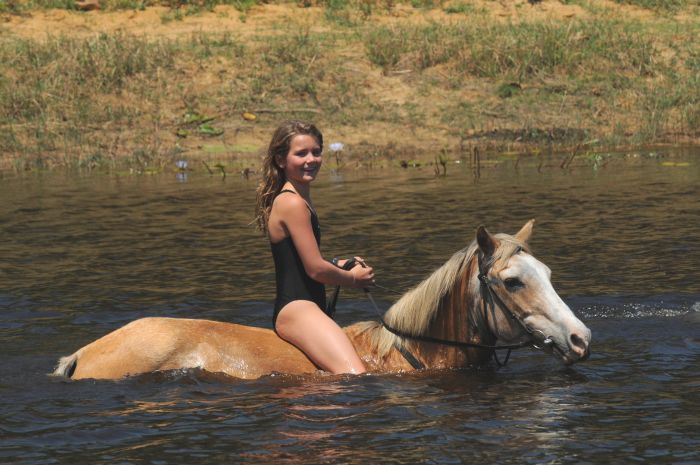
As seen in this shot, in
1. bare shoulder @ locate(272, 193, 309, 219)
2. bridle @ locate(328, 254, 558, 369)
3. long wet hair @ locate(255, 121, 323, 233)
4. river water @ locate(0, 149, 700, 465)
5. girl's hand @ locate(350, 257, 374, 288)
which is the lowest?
river water @ locate(0, 149, 700, 465)

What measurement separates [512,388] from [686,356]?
1657mm

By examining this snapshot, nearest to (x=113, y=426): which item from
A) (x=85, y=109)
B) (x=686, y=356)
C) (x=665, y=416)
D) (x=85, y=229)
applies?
(x=665, y=416)

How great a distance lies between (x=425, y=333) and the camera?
313 inches

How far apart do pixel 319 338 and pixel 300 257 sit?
0.56 m

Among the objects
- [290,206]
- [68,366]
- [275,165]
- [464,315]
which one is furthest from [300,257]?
[68,366]

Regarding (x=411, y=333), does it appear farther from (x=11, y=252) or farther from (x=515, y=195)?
(x=515, y=195)

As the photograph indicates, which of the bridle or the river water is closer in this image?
the river water

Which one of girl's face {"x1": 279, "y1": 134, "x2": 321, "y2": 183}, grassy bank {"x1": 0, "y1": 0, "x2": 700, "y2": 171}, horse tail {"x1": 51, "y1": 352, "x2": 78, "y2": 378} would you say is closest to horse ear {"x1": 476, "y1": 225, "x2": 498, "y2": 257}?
girl's face {"x1": 279, "y1": 134, "x2": 321, "y2": 183}

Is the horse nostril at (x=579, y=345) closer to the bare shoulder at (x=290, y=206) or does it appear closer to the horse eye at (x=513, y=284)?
the horse eye at (x=513, y=284)

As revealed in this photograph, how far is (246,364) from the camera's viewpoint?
7906mm

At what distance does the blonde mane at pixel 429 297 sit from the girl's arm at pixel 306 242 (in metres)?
0.42

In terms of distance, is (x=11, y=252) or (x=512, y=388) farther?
(x=11, y=252)

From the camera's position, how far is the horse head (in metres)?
7.13

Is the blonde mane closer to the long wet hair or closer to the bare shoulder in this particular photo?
the bare shoulder
